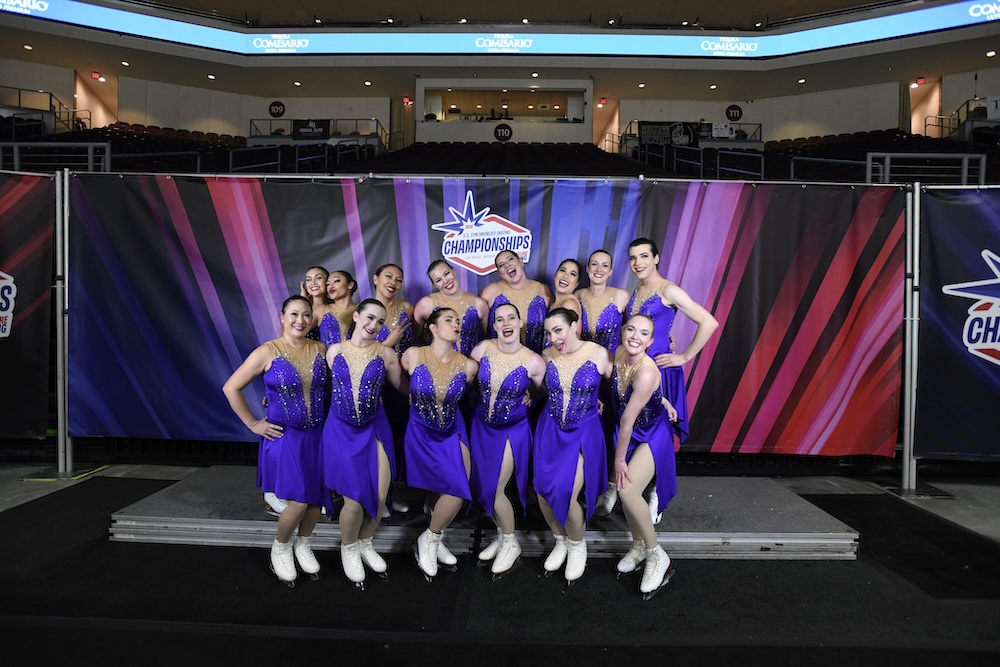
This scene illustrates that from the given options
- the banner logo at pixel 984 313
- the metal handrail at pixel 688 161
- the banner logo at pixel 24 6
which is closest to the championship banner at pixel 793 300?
the banner logo at pixel 984 313

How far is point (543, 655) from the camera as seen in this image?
2.40 m

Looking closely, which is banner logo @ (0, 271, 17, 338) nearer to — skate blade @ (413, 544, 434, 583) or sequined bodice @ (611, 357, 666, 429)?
skate blade @ (413, 544, 434, 583)

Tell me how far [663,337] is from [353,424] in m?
1.99

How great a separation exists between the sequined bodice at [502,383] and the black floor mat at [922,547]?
244 cm

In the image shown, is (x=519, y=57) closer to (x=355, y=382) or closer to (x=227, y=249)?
(x=227, y=249)

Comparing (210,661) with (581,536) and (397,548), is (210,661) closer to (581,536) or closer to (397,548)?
(397,548)

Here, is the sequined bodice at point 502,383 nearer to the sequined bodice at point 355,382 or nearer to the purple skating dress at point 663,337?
the sequined bodice at point 355,382

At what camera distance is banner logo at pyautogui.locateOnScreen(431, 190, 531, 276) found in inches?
185

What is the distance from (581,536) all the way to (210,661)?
73.0 inches

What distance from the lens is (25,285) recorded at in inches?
186

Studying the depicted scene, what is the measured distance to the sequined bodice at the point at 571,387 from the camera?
9.62ft

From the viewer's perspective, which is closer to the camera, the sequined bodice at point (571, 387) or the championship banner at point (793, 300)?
the sequined bodice at point (571, 387)

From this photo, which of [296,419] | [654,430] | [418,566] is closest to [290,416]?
[296,419]

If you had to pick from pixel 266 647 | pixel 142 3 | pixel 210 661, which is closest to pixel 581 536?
pixel 266 647
